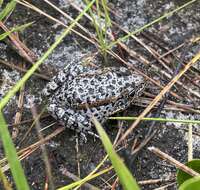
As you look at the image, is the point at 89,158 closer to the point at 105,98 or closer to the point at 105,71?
the point at 105,98

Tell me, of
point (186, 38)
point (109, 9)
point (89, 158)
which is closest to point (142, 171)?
point (89, 158)

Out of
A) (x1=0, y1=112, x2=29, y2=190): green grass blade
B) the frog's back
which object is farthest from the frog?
(x1=0, y1=112, x2=29, y2=190): green grass blade

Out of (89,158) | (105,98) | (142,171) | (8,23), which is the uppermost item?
(8,23)

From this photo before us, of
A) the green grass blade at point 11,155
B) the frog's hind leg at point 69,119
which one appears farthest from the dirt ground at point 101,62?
the green grass blade at point 11,155

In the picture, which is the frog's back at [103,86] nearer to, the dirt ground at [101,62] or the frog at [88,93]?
the frog at [88,93]

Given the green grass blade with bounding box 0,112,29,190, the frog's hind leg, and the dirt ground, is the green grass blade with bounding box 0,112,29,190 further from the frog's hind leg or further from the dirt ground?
the frog's hind leg
